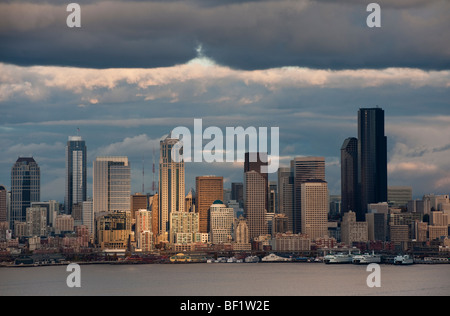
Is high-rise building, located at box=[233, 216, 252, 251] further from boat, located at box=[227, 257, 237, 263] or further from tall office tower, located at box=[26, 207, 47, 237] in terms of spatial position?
tall office tower, located at box=[26, 207, 47, 237]

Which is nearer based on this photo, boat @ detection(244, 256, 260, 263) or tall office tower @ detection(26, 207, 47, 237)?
boat @ detection(244, 256, 260, 263)

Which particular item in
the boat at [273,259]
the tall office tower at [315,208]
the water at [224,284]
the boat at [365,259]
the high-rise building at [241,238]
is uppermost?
the tall office tower at [315,208]

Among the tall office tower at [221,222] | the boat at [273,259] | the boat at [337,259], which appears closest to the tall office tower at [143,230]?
the tall office tower at [221,222]

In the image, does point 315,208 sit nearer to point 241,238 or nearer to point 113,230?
point 241,238

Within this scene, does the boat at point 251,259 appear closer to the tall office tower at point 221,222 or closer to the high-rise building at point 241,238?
the high-rise building at point 241,238

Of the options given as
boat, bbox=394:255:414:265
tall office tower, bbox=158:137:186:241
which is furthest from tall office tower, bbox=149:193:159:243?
boat, bbox=394:255:414:265

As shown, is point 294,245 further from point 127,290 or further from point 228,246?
point 127,290
